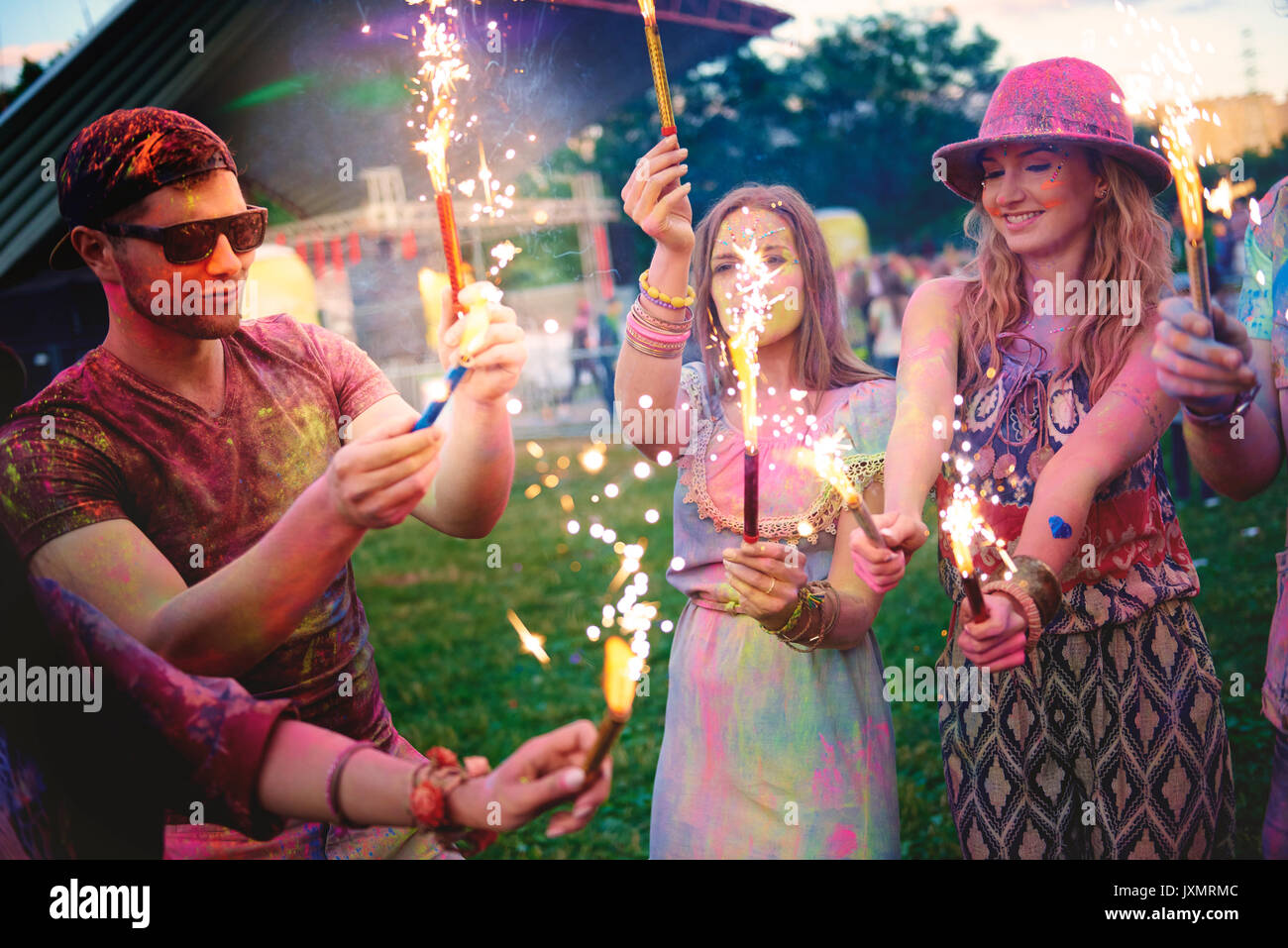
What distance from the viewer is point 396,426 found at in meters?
1.71

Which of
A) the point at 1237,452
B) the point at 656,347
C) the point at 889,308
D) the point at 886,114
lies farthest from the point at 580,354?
the point at 1237,452

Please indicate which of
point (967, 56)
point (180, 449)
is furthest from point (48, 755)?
point (967, 56)

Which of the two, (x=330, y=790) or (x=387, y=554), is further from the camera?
(x=387, y=554)

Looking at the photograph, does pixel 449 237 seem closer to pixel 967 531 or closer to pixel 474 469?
pixel 474 469

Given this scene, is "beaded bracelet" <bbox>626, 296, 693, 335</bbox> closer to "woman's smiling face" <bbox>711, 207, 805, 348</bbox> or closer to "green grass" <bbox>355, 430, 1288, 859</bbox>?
"woman's smiling face" <bbox>711, 207, 805, 348</bbox>

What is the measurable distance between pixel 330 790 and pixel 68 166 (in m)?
1.34

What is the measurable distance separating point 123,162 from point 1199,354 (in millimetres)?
2099

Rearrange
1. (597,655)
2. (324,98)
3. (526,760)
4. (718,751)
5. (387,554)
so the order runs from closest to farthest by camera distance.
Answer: (526,760) → (718,751) → (324,98) → (597,655) → (387,554)

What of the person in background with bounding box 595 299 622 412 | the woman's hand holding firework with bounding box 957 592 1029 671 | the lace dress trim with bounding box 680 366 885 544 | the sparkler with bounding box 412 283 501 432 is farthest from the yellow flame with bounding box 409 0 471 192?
the person in background with bounding box 595 299 622 412

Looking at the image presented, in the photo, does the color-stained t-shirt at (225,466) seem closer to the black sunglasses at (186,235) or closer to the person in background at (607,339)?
the black sunglasses at (186,235)

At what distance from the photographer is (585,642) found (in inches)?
248

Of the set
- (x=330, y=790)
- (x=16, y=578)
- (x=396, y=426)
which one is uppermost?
(x=396, y=426)

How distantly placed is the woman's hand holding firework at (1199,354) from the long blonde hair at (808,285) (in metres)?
0.80
